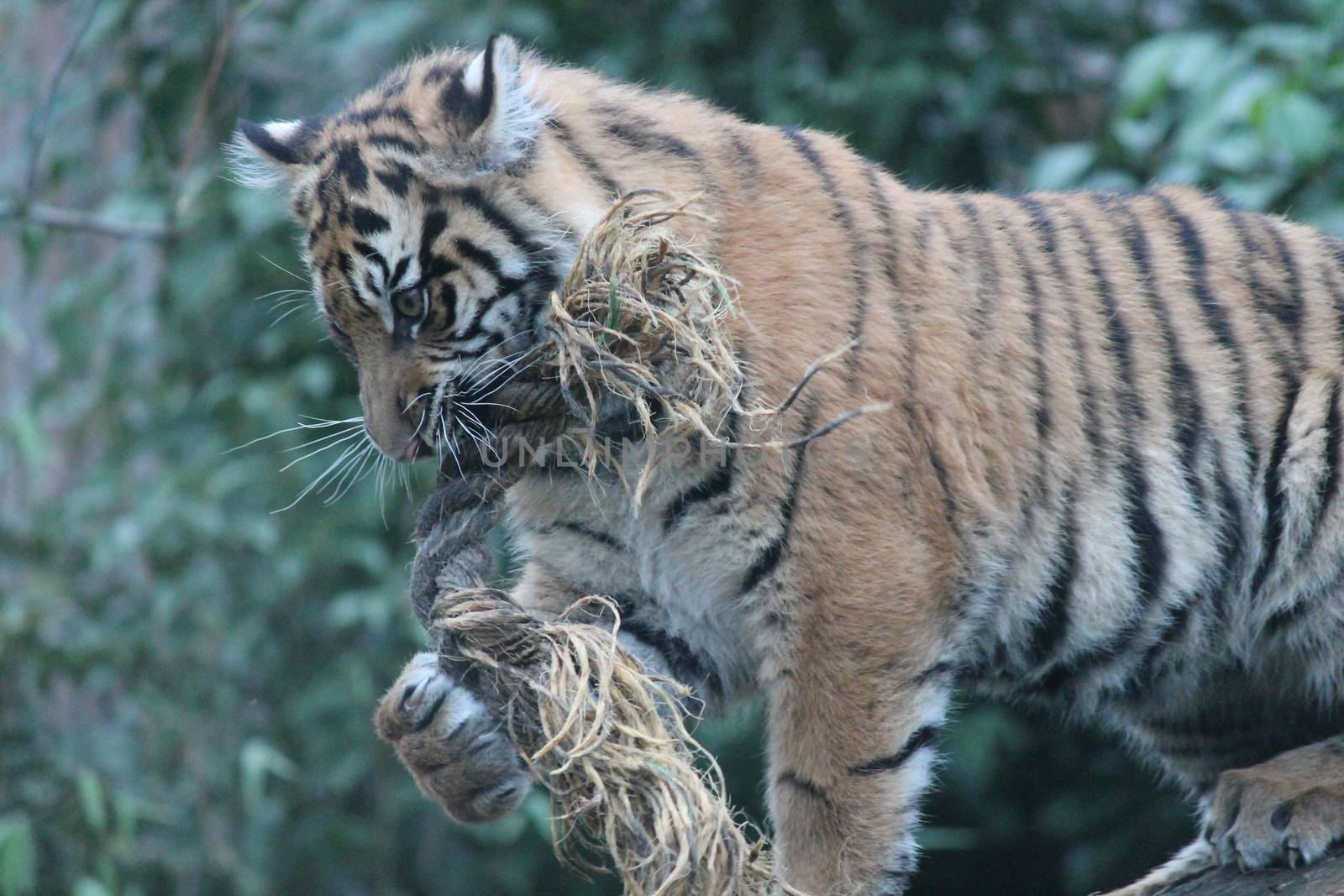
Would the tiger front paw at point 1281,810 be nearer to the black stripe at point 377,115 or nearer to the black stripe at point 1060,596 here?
the black stripe at point 1060,596

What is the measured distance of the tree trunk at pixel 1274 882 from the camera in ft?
7.61

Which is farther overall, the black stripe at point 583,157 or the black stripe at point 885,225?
the black stripe at point 885,225

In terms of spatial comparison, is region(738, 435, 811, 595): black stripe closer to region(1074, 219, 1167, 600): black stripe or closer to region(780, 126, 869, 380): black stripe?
region(780, 126, 869, 380): black stripe

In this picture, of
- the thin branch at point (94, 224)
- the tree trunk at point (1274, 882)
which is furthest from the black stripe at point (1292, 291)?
the thin branch at point (94, 224)

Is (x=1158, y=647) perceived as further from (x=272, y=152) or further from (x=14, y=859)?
(x=14, y=859)

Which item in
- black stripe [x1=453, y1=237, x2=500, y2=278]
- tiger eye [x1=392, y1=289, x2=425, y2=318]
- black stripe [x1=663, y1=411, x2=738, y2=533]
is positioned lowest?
black stripe [x1=663, y1=411, x2=738, y2=533]

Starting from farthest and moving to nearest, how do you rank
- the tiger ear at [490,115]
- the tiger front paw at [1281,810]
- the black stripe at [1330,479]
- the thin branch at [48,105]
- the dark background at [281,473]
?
1. the dark background at [281,473]
2. the thin branch at [48,105]
3. the black stripe at [1330,479]
4. the tiger front paw at [1281,810]
5. the tiger ear at [490,115]

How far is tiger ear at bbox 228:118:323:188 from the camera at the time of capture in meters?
2.40

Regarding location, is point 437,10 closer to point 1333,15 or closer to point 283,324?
point 283,324

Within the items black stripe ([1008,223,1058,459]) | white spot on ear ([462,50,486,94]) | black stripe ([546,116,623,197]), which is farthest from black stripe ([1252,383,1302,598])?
white spot on ear ([462,50,486,94])

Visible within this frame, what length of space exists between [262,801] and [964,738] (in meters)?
2.00

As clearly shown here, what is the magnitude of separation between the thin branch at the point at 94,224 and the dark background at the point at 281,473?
19 millimetres

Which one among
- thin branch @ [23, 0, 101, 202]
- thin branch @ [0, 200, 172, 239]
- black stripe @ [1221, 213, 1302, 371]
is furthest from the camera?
thin branch @ [0, 200, 172, 239]

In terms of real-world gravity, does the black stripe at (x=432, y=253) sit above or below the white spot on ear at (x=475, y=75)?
below
